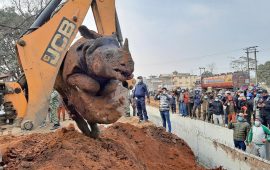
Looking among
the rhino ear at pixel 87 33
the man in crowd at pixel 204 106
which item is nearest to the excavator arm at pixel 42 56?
the rhino ear at pixel 87 33

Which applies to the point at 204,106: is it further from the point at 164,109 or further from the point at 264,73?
the point at 264,73

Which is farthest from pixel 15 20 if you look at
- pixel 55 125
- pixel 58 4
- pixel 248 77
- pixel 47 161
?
pixel 248 77

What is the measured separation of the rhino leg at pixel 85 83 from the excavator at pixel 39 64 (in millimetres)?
620

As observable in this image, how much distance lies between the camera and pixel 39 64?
18.9 feet

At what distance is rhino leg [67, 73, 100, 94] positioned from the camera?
5041 millimetres

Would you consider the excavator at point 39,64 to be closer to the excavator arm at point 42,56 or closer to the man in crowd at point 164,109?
the excavator arm at point 42,56

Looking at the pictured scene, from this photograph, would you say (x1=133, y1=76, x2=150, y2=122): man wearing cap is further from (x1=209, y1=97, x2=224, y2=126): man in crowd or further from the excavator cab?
the excavator cab

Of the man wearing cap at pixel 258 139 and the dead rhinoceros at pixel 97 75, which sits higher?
the dead rhinoceros at pixel 97 75

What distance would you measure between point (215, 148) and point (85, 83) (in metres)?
5.64

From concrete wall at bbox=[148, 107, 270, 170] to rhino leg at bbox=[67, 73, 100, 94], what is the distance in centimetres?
361

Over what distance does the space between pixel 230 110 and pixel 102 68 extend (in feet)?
40.2

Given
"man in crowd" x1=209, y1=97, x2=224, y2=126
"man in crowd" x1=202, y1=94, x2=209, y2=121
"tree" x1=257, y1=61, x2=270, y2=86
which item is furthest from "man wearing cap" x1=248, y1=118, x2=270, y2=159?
"tree" x1=257, y1=61, x2=270, y2=86

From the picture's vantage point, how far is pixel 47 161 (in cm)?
493

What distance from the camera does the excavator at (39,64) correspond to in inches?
225
